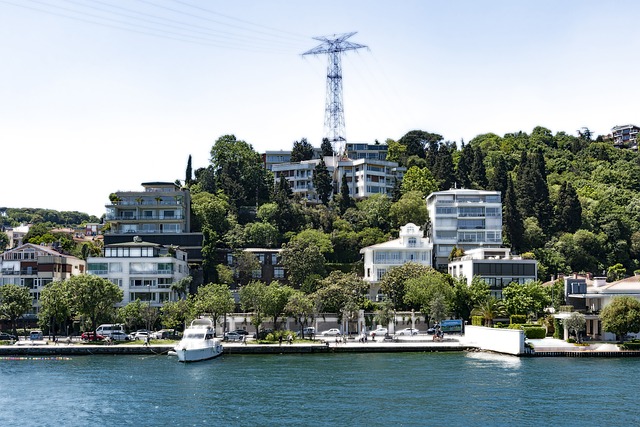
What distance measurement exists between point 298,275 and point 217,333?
15246 mm

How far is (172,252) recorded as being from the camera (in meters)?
114

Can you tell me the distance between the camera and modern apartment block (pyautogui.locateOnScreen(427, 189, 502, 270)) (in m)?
124

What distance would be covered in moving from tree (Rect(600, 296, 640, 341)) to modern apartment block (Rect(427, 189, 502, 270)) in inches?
1508

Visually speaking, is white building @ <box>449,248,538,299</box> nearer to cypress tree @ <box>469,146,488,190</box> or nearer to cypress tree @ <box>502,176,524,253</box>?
cypress tree @ <box>502,176,524,253</box>

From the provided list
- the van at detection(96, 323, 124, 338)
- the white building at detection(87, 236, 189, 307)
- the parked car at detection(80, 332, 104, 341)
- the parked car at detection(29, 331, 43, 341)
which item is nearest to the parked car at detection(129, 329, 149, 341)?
the van at detection(96, 323, 124, 338)

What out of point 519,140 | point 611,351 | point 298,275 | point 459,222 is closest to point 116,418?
point 611,351

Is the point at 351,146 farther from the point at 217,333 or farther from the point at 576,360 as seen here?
the point at 576,360

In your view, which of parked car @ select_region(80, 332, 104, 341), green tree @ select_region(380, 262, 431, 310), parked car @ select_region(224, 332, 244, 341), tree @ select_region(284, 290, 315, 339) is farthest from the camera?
green tree @ select_region(380, 262, 431, 310)

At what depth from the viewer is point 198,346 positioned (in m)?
81.7

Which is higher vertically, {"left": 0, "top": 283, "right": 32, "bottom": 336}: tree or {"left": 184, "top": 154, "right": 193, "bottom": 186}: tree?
{"left": 184, "top": 154, "right": 193, "bottom": 186}: tree

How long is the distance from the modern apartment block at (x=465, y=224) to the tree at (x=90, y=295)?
50.2 meters

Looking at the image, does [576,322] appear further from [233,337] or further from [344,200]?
[344,200]

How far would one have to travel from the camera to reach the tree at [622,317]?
85000 millimetres

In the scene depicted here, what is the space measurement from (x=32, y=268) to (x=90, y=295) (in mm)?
23701
